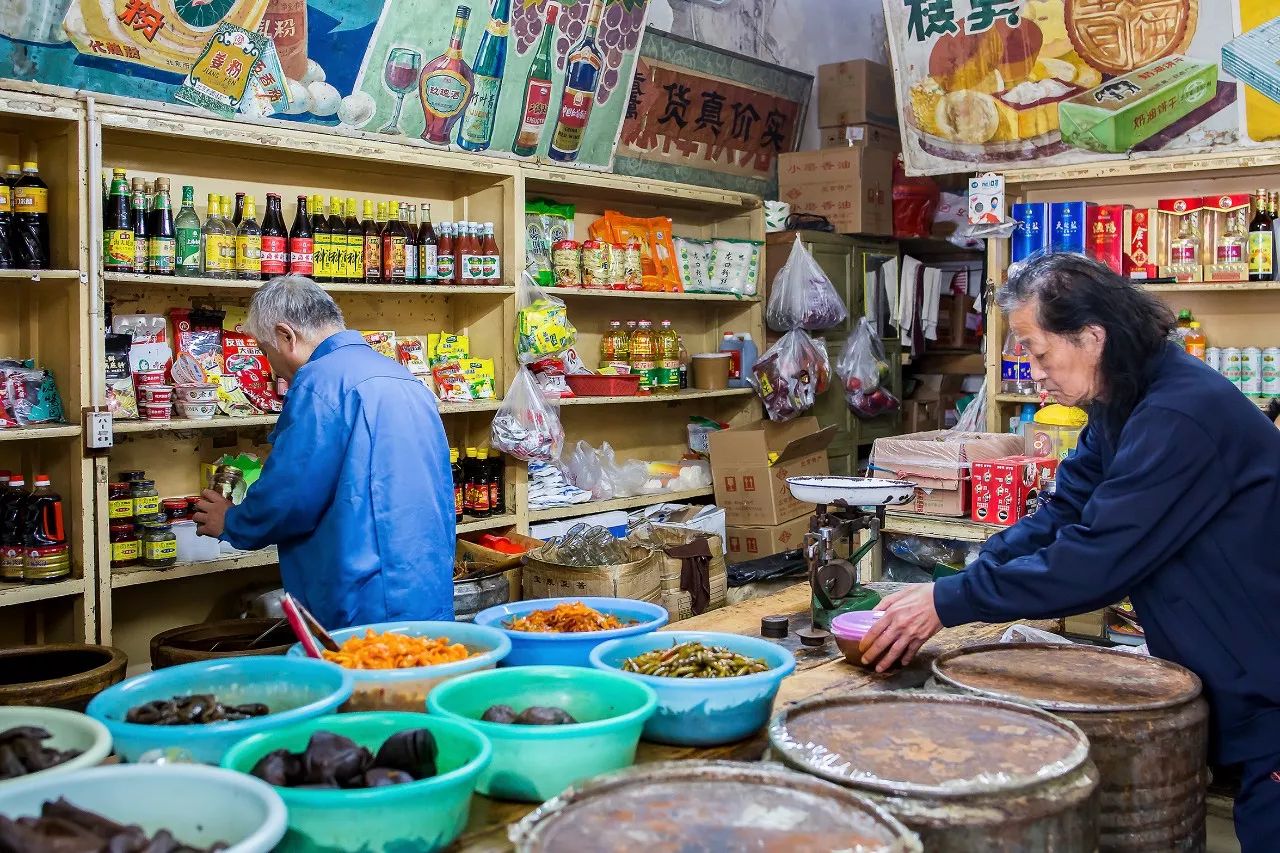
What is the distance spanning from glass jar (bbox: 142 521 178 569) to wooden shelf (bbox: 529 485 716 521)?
1.55m

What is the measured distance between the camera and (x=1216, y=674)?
198 centimetres

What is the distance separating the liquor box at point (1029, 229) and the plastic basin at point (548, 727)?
3.59 m

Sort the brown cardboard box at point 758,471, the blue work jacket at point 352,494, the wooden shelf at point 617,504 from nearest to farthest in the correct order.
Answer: the blue work jacket at point 352,494, the wooden shelf at point 617,504, the brown cardboard box at point 758,471

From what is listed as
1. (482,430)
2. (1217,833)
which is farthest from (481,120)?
(1217,833)

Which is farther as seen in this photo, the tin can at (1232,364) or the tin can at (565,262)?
the tin can at (565,262)

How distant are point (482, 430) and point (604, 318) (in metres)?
1.09

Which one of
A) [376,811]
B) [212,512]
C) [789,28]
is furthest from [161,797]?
[789,28]

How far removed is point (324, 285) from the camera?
408 centimetres

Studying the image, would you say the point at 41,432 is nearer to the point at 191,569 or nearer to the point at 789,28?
the point at 191,569

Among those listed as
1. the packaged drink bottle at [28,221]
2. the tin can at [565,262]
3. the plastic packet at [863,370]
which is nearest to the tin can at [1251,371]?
the plastic packet at [863,370]

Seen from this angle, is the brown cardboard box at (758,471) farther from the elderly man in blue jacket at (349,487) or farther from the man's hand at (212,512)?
the man's hand at (212,512)

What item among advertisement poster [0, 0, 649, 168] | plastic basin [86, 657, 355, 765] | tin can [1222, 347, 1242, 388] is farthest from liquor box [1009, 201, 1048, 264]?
plastic basin [86, 657, 355, 765]

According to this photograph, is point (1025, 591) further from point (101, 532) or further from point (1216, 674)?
point (101, 532)

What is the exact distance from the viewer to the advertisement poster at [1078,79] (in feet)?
14.1
